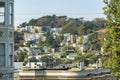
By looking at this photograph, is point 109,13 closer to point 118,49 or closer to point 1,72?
point 118,49

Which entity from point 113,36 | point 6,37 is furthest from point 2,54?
point 113,36

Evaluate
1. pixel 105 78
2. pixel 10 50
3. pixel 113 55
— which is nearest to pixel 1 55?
pixel 10 50

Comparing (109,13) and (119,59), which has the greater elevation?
(109,13)

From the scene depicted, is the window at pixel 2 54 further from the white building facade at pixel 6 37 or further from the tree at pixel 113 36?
the tree at pixel 113 36

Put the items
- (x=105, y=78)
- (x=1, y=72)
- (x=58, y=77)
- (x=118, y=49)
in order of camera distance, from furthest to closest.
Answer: (x=105, y=78) → (x=58, y=77) → (x=118, y=49) → (x=1, y=72)

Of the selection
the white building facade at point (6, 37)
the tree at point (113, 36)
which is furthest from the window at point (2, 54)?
the tree at point (113, 36)
